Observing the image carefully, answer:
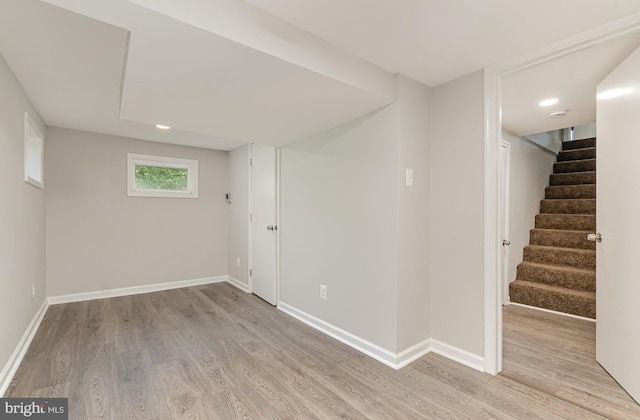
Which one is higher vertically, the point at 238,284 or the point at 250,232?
the point at 250,232

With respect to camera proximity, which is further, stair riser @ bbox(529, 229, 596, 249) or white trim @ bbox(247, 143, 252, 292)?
white trim @ bbox(247, 143, 252, 292)

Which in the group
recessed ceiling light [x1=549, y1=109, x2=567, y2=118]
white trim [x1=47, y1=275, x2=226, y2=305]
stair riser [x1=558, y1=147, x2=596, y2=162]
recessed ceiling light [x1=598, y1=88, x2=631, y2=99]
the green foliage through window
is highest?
recessed ceiling light [x1=549, y1=109, x2=567, y2=118]

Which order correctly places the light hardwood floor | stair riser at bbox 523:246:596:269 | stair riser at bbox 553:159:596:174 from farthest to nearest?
1. stair riser at bbox 553:159:596:174
2. stair riser at bbox 523:246:596:269
3. the light hardwood floor

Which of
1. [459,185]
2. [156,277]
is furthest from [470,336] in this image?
[156,277]

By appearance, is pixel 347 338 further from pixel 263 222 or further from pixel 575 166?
pixel 575 166

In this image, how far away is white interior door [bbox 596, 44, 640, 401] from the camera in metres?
1.70

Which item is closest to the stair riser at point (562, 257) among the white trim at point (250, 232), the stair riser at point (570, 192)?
the stair riser at point (570, 192)

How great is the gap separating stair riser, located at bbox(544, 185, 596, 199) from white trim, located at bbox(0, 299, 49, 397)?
603 cm

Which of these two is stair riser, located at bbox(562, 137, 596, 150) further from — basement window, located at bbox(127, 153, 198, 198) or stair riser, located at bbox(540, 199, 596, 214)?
basement window, located at bbox(127, 153, 198, 198)

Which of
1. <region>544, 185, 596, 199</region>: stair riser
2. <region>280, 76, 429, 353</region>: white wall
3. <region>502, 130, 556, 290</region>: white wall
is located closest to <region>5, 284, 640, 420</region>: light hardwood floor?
<region>280, 76, 429, 353</region>: white wall

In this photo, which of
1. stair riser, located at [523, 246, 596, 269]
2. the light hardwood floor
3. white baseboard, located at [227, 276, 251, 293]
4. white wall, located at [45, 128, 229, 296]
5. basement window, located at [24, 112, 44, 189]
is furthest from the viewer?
white baseboard, located at [227, 276, 251, 293]

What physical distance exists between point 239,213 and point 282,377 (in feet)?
9.32

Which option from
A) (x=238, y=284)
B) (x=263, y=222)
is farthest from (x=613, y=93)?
(x=238, y=284)

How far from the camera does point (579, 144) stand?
482 cm
